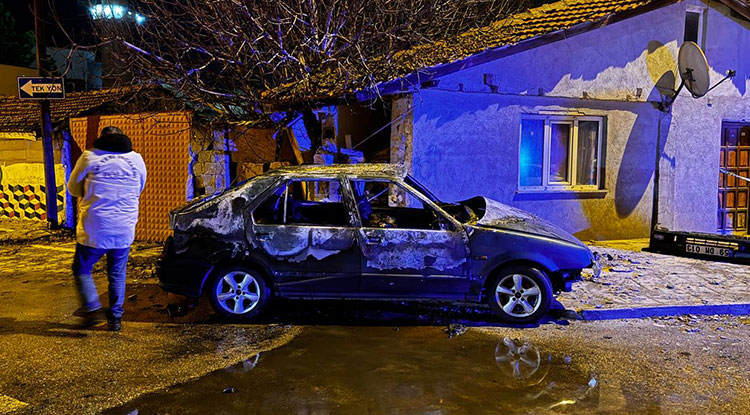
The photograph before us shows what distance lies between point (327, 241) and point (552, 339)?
7.41 feet

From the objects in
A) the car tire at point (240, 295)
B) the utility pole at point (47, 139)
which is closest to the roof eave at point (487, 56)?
the car tire at point (240, 295)

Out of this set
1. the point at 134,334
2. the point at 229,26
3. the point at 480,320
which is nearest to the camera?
the point at 134,334

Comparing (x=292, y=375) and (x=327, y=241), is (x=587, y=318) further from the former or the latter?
(x=292, y=375)

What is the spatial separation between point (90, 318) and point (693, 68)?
9288 mm

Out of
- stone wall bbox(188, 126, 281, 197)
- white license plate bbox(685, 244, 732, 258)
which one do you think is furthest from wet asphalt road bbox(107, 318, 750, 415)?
stone wall bbox(188, 126, 281, 197)

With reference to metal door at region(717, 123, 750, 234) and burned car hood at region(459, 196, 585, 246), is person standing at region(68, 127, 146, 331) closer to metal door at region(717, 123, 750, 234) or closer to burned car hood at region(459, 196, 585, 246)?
burned car hood at region(459, 196, 585, 246)

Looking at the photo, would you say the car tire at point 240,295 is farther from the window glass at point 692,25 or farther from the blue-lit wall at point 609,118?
the window glass at point 692,25

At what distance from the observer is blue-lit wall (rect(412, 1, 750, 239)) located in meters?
9.43

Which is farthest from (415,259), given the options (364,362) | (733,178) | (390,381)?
(733,178)

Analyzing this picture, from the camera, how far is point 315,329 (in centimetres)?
575

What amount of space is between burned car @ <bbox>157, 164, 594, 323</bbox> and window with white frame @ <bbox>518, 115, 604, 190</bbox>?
4.51 metres

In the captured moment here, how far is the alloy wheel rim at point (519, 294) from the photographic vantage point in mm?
5887

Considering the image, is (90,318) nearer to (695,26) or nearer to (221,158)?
(221,158)

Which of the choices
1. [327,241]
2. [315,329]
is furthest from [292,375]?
[327,241]
